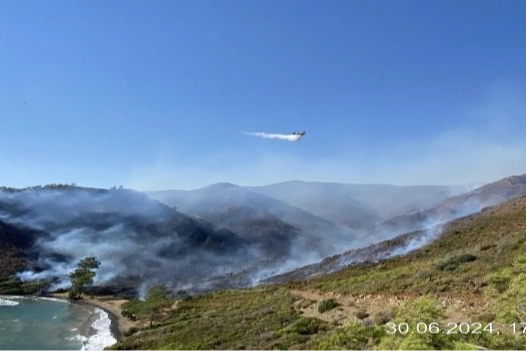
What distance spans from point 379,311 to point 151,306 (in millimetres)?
40341

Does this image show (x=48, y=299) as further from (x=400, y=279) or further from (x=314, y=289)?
(x=400, y=279)

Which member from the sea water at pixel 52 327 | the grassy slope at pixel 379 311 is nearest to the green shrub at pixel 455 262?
the grassy slope at pixel 379 311

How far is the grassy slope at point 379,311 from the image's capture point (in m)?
15.3

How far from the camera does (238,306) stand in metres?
48.4

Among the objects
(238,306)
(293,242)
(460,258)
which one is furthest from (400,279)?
(293,242)

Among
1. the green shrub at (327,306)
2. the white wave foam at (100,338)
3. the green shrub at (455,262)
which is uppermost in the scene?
the green shrub at (455,262)

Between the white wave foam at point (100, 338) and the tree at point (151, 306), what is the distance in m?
4.03

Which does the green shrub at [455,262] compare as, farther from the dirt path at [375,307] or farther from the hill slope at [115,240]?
the hill slope at [115,240]

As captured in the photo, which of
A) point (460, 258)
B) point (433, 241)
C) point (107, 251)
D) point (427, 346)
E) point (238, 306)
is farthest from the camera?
point (107, 251)

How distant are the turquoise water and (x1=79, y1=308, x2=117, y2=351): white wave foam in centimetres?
67

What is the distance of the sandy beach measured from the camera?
48.5 m

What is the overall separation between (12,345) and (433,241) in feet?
186

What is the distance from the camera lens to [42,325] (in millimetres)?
52125

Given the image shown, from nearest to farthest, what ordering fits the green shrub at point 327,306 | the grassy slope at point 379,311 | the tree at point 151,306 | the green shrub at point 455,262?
the grassy slope at point 379,311
the green shrub at point 327,306
the green shrub at point 455,262
the tree at point 151,306
